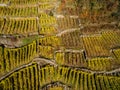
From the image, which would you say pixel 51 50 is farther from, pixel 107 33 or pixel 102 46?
pixel 107 33

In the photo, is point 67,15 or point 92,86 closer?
point 92,86

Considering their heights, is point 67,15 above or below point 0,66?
above

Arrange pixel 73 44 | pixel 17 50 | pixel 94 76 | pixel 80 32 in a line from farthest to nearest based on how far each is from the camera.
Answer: pixel 80 32 → pixel 73 44 → pixel 17 50 → pixel 94 76

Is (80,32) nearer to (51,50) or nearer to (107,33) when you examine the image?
(107,33)

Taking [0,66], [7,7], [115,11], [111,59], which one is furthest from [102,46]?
[7,7]

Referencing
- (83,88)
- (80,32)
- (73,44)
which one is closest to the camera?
(83,88)

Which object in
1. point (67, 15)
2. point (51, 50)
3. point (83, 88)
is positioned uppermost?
point (67, 15)

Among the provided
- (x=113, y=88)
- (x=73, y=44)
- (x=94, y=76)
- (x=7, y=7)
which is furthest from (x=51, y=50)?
(x=7, y=7)
